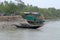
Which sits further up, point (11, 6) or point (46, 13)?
point (11, 6)

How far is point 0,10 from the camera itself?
5950cm

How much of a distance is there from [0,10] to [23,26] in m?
24.2

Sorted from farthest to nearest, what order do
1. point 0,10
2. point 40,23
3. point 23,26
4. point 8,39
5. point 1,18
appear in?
point 0,10 < point 1,18 < point 40,23 < point 23,26 < point 8,39

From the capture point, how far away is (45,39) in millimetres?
23359

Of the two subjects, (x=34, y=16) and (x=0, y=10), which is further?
(x=0, y=10)

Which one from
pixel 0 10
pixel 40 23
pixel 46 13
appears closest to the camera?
pixel 40 23

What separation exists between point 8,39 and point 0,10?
37160 mm

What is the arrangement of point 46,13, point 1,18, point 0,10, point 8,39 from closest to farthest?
point 8,39
point 1,18
point 0,10
point 46,13

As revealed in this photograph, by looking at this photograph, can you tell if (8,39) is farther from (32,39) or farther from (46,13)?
(46,13)

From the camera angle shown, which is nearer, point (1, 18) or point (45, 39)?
point (45, 39)

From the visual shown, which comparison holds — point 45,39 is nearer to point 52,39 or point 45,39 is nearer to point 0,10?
point 52,39

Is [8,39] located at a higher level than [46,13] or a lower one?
higher

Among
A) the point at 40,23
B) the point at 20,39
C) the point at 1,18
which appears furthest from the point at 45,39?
the point at 1,18

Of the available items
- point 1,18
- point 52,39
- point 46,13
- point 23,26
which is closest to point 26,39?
point 52,39
